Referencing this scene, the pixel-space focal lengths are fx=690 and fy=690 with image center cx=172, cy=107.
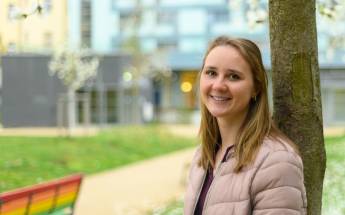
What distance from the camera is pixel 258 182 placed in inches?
89.2

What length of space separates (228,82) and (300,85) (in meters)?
0.55

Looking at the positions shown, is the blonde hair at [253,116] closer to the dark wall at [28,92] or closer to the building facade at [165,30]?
the dark wall at [28,92]

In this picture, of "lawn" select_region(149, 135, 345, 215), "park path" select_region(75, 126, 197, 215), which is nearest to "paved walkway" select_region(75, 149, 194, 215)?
"park path" select_region(75, 126, 197, 215)

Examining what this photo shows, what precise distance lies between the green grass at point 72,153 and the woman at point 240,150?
11.8m

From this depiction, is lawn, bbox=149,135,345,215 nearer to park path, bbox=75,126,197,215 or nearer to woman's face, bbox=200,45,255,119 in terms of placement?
park path, bbox=75,126,197,215

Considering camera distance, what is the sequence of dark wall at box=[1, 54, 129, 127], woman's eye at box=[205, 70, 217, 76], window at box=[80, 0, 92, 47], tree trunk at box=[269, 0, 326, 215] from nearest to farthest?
woman's eye at box=[205, 70, 217, 76] → tree trunk at box=[269, 0, 326, 215] → dark wall at box=[1, 54, 129, 127] → window at box=[80, 0, 92, 47]

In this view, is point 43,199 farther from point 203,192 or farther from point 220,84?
point 220,84

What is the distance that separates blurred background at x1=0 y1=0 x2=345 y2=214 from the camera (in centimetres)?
1390

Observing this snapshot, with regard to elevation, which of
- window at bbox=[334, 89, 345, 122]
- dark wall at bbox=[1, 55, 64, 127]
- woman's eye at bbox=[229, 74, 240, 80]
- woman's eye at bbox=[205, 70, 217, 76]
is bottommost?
window at bbox=[334, 89, 345, 122]

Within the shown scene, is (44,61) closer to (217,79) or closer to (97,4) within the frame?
(97,4)

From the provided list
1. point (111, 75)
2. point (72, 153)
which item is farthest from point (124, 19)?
point (72, 153)

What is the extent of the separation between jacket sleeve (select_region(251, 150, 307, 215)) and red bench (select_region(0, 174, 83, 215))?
4.10 metres

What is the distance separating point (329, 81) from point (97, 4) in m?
19.6

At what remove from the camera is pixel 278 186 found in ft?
7.31
